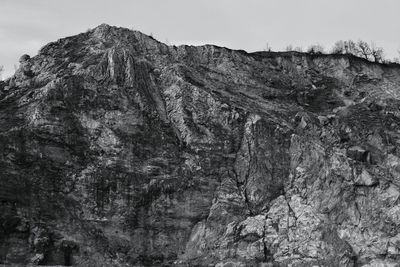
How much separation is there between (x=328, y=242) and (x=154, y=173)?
925cm

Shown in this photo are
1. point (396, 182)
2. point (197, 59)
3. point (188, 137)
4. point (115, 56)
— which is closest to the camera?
point (396, 182)

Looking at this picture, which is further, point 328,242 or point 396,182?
point 396,182

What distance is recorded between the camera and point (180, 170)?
27.3 m

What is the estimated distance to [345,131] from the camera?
29891 mm

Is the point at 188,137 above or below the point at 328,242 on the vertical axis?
above

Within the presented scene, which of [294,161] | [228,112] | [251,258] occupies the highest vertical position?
[228,112]

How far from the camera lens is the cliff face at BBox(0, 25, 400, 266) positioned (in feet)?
79.2

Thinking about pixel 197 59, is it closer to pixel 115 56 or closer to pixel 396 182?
pixel 115 56

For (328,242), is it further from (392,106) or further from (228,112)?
(392,106)

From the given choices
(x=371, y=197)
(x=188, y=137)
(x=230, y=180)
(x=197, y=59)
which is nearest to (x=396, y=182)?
(x=371, y=197)

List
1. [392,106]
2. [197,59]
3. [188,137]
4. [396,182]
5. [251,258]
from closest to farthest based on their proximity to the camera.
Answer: [251,258] < [396,182] < [188,137] < [392,106] < [197,59]

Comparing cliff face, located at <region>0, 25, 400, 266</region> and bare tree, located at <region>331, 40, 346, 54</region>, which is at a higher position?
bare tree, located at <region>331, 40, 346, 54</region>

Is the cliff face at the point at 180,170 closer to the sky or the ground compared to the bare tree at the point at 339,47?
closer to the ground

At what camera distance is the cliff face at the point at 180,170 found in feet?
79.2
